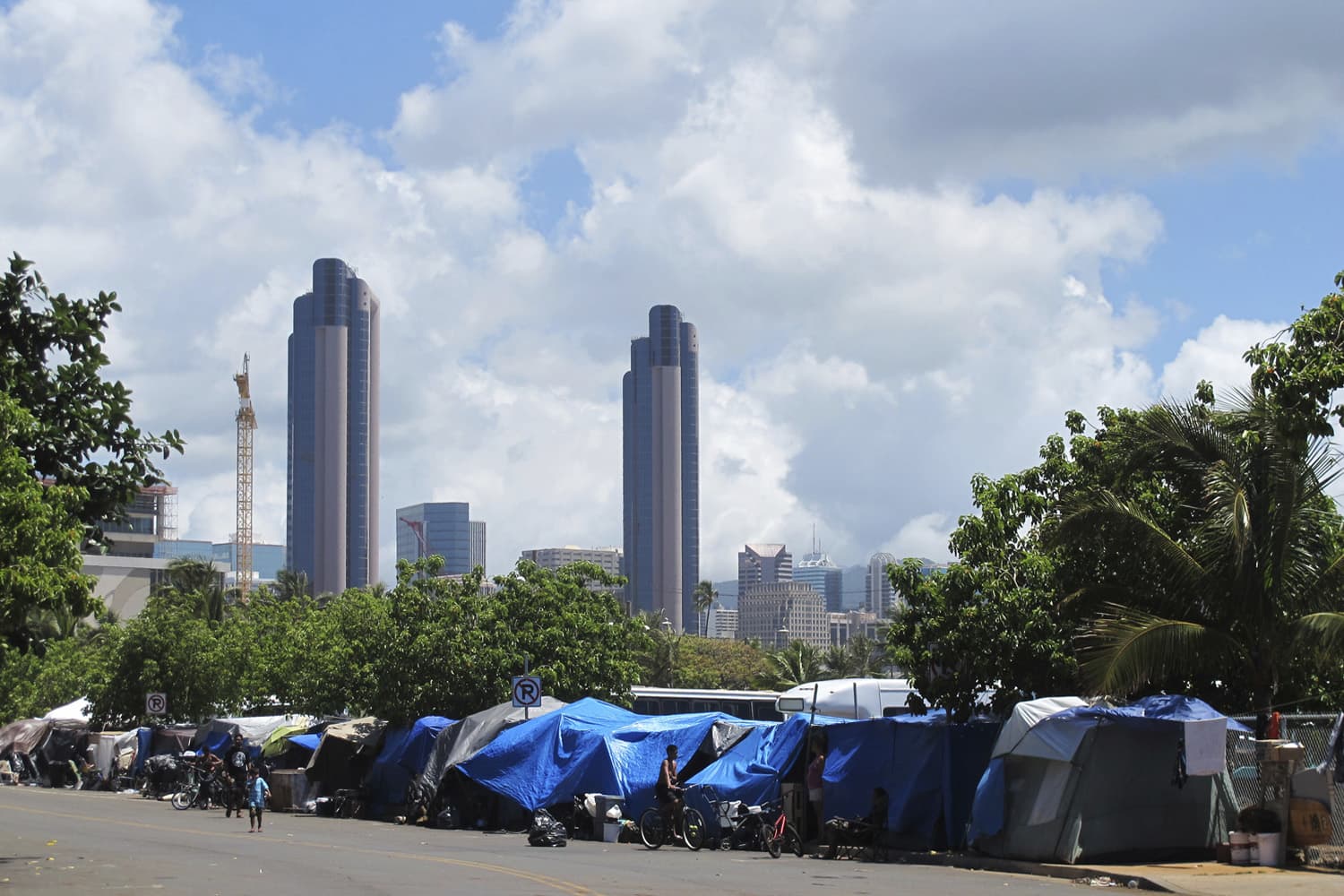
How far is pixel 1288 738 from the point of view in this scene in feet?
69.4

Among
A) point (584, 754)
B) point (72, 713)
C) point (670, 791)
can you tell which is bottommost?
point (72, 713)

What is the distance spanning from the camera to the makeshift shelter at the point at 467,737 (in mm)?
32281

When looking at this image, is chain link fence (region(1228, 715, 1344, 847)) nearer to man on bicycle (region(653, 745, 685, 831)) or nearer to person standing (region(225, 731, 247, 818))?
man on bicycle (region(653, 745, 685, 831))

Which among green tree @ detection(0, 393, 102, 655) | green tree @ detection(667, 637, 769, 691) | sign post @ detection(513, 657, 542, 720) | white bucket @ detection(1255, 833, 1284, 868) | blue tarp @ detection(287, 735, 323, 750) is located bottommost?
green tree @ detection(667, 637, 769, 691)

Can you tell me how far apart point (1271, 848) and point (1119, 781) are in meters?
2.10

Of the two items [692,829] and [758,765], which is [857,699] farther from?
[692,829]

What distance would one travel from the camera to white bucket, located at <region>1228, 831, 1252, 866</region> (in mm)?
20312

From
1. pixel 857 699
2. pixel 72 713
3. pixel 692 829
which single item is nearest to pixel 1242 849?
pixel 692 829

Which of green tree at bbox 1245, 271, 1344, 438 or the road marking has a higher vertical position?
green tree at bbox 1245, 271, 1344, 438

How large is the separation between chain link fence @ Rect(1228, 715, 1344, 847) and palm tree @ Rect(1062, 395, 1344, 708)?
1.88ft

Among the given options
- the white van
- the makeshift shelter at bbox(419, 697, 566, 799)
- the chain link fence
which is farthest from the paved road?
the white van

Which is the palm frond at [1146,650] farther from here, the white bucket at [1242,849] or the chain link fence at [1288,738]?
the white bucket at [1242,849]

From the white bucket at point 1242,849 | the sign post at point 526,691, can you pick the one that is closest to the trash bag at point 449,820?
the sign post at point 526,691

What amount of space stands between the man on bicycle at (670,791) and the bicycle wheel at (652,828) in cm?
23
